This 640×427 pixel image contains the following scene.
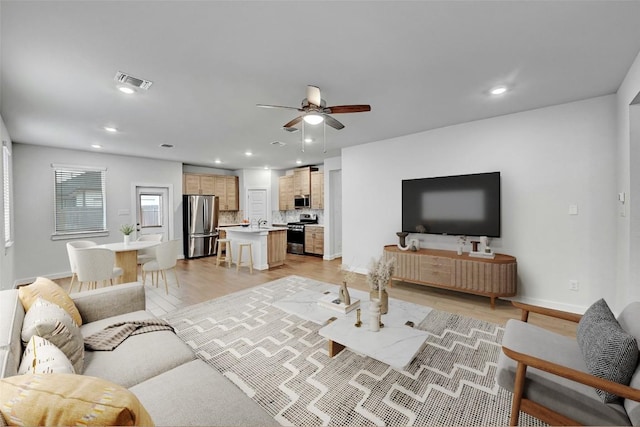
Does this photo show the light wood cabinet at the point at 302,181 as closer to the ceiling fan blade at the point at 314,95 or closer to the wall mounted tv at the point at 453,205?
the wall mounted tv at the point at 453,205

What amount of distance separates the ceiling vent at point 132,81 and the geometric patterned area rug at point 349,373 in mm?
2584

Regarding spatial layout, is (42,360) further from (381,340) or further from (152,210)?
(152,210)

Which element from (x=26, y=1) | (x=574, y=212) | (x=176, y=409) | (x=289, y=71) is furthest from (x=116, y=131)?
(x=574, y=212)

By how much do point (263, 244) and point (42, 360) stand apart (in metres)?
4.44

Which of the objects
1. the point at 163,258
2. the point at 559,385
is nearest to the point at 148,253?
the point at 163,258

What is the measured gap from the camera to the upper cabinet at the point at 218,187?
7184mm

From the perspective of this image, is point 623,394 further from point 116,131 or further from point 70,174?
point 70,174

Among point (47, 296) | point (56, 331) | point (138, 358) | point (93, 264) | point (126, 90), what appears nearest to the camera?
point (56, 331)

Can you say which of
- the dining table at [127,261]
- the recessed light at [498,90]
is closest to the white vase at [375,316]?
the recessed light at [498,90]

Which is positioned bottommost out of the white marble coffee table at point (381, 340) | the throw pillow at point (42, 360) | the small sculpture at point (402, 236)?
the white marble coffee table at point (381, 340)

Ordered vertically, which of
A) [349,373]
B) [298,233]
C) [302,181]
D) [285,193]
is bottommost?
[349,373]

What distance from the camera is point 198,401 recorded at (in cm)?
118

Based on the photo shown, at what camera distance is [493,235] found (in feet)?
11.7

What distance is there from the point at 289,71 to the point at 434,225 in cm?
313
